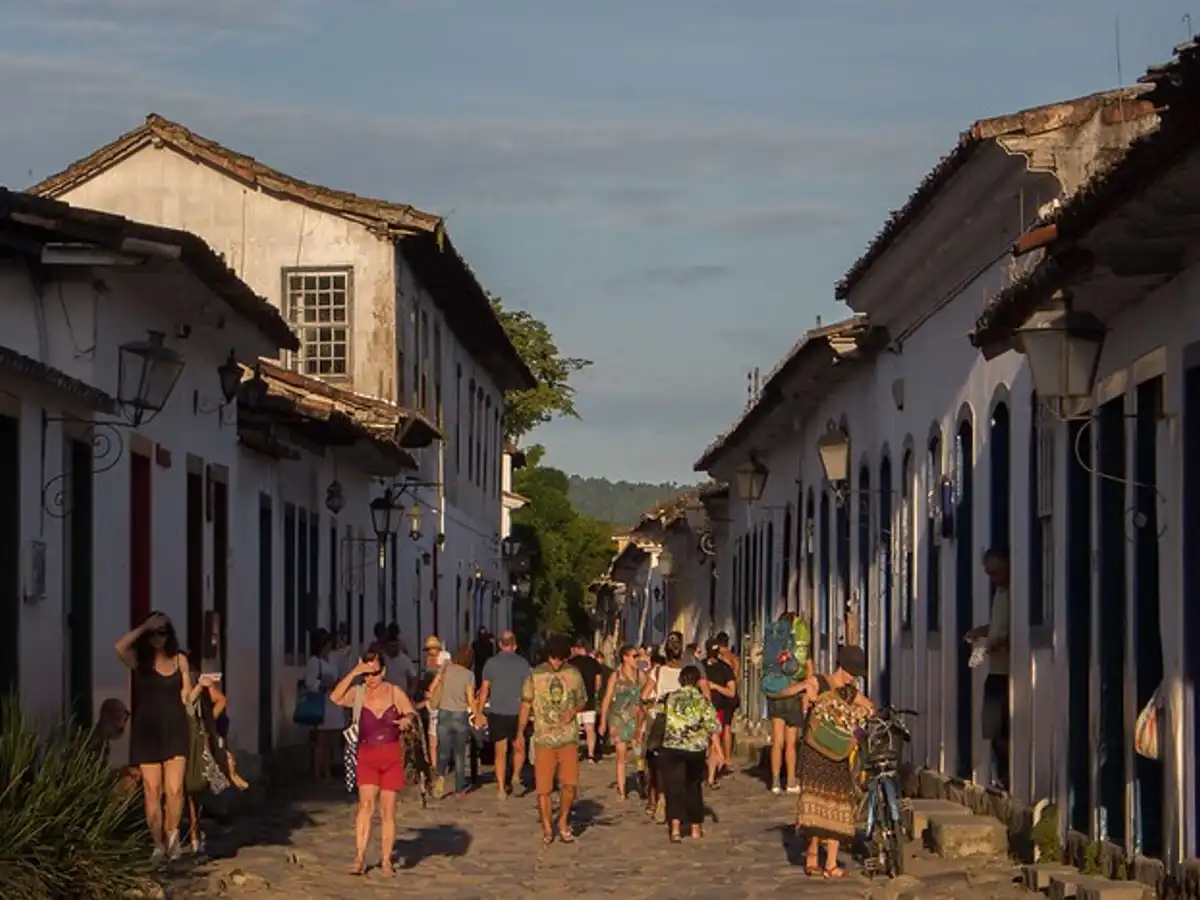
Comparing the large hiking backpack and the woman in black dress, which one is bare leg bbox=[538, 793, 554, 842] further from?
the large hiking backpack

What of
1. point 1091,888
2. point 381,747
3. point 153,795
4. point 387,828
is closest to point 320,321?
point 381,747

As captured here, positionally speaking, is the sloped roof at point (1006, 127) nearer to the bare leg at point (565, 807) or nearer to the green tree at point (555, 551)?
the bare leg at point (565, 807)

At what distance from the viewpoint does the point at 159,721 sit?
624 inches

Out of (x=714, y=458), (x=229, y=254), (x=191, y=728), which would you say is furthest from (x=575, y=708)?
(x=714, y=458)

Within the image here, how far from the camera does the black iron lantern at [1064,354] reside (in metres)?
13.2

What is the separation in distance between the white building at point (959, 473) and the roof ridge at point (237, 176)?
21.2ft

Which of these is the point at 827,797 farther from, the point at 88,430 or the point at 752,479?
the point at 752,479

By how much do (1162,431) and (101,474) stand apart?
7.60 meters

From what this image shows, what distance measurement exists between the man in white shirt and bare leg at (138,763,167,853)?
5.83m

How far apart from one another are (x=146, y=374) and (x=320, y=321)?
1874 centimetres

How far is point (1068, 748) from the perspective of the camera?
1532 cm

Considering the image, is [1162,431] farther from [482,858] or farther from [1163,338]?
[482,858]

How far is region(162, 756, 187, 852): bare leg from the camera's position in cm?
1596

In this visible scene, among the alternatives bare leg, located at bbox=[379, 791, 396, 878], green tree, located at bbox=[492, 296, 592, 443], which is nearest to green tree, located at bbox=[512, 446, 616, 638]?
green tree, located at bbox=[492, 296, 592, 443]
